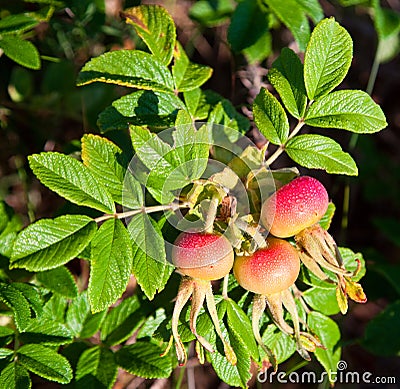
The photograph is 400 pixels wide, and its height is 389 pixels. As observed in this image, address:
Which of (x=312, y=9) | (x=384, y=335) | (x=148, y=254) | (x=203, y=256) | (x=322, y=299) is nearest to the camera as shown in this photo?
(x=203, y=256)

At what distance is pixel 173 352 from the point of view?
205 cm

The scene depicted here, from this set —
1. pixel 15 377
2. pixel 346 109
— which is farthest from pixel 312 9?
pixel 15 377

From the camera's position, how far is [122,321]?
2109mm

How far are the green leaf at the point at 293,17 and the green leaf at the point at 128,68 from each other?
1.97 feet

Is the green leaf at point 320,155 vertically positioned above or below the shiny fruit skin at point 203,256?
above

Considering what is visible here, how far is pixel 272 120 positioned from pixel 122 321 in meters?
0.96

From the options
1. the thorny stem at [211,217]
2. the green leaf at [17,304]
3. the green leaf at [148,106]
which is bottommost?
the green leaf at [17,304]

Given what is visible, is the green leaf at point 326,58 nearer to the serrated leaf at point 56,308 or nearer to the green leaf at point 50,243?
the green leaf at point 50,243

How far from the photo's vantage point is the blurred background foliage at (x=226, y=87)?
7.97 feet

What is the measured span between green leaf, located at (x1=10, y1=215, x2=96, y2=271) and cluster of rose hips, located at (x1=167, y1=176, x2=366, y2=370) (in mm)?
296

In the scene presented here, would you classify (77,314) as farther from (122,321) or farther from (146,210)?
(146,210)

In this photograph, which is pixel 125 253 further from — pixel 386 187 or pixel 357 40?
pixel 357 40

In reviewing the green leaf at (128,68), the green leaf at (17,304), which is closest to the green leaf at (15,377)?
the green leaf at (17,304)

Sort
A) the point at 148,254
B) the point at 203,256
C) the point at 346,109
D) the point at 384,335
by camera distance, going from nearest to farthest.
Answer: the point at 203,256 → the point at 148,254 → the point at 346,109 → the point at 384,335
